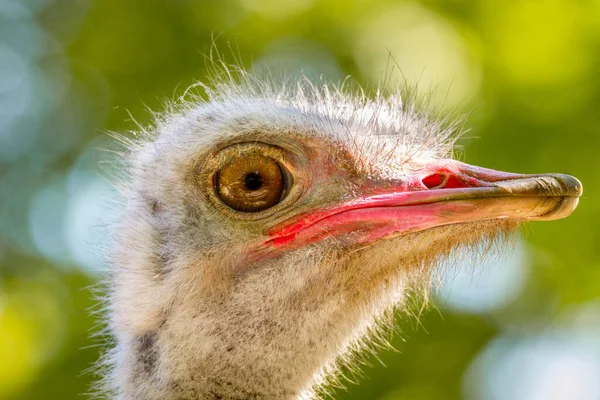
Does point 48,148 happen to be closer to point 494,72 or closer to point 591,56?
point 494,72

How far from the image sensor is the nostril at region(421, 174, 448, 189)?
243 cm

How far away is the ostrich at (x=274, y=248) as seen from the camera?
249 cm

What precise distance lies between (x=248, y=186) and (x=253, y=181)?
0.10 feet

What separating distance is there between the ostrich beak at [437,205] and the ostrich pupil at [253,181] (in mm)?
130

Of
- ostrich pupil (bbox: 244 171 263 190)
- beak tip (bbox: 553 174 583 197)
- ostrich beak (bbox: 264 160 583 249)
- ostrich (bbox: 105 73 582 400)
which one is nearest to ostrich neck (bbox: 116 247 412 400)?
ostrich (bbox: 105 73 582 400)

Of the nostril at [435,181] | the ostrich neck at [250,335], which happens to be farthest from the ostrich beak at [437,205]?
the ostrich neck at [250,335]

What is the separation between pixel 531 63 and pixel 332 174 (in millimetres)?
3080

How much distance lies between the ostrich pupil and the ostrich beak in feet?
0.43

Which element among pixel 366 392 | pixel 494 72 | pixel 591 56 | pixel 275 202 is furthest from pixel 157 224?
pixel 591 56

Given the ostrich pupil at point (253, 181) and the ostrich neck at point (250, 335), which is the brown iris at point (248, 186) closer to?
the ostrich pupil at point (253, 181)

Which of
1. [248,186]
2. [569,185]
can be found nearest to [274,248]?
[248,186]

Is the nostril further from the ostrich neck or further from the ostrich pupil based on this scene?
the ostrich pupil

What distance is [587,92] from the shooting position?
5273 millimetres

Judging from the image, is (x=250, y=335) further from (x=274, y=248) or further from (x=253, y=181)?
(x=253, y=181)
